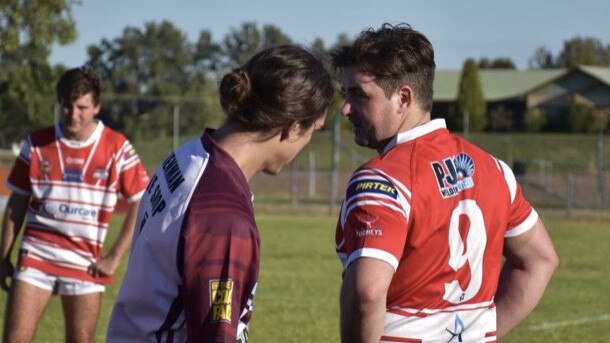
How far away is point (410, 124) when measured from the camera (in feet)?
14.9

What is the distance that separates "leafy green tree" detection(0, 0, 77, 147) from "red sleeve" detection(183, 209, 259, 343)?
35.8 meters

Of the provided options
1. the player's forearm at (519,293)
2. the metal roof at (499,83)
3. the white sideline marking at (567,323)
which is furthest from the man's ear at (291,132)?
the metal roof at (499,83)

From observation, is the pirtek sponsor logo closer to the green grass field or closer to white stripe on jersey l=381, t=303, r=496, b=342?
white stripe on jersey l=381, t=303, r=496, b=342

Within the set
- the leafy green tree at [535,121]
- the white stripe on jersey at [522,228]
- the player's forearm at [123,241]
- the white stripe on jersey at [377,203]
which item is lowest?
the leafy green tree at [535,121]

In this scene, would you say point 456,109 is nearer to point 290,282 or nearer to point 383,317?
point 290,282

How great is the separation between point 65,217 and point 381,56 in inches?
177

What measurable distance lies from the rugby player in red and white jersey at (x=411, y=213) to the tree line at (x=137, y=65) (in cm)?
24

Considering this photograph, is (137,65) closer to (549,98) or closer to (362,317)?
(549,98)

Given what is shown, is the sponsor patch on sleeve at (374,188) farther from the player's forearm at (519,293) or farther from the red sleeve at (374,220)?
the player's forearm at (519,293)

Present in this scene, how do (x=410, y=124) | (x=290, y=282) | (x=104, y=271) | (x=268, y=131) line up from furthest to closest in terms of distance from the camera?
(x=290, y=282) < (x=104, y=271) < (x=410, y=124) < (x=268, y=131)

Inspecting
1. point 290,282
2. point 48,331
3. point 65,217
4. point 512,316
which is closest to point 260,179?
point 290,282

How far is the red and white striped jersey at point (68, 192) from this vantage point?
846 cm

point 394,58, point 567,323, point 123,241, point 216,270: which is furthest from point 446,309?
point 567,323

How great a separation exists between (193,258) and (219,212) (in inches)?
5.9
